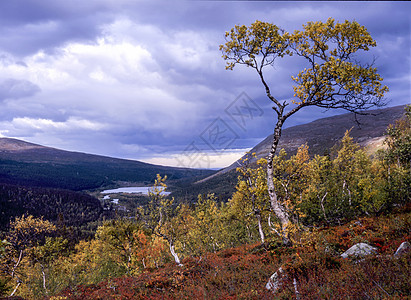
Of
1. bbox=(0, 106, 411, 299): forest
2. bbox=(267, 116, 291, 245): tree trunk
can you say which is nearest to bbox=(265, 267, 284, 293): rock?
bbox=(0, 106, 411, 299): forest

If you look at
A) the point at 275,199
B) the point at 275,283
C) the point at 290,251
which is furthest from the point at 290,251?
the point at 275,283

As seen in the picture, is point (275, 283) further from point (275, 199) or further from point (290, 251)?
point (275, 199)

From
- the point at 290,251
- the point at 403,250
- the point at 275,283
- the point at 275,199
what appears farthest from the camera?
the point at 275,199

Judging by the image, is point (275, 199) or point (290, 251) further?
point (275, 199)

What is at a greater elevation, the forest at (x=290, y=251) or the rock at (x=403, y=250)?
the rock at (x=403, y=250)

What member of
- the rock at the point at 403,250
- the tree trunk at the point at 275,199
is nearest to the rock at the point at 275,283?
the tree trunk at the point at 275,199

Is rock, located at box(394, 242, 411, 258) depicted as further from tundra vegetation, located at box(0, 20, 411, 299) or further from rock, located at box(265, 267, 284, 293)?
rock, located at box(265, 267, 284, 293)

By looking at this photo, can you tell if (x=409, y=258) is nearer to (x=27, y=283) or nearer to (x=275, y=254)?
(x=275, y=254)

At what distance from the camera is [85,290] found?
17531 millimetres

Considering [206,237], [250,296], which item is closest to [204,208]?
[206,237]

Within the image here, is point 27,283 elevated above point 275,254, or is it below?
below

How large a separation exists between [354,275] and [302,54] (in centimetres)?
1117

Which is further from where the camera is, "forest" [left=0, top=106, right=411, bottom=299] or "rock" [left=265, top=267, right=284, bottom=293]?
"rock" [left=265, top=267, right=284, bottom=293]

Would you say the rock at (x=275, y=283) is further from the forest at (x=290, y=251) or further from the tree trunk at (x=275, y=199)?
the tree trunk at (x=275, y=199)
